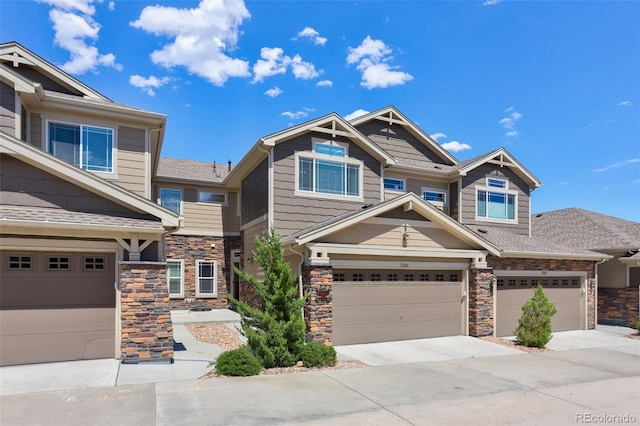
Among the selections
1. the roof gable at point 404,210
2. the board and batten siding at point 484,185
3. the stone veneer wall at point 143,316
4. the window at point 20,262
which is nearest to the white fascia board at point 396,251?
the roof gable at point 404,210

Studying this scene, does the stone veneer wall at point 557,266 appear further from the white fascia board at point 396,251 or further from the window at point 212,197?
the window at point 212,197

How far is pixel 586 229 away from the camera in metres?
20.2

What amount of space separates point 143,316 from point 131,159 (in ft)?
17.4

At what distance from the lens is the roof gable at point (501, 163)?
57.7 feet

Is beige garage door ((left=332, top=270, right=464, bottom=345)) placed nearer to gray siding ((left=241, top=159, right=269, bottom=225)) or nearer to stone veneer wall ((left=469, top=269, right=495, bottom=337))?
stone veneer wall ((left=469, top=269, right=495, bottom=337))

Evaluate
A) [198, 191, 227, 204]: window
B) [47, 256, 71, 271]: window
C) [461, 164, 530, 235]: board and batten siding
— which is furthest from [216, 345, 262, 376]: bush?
[461, 164, 530, 235]: board and batten siding

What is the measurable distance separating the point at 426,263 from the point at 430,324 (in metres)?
1.98

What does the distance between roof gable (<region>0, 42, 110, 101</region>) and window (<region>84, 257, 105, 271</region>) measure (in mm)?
5591

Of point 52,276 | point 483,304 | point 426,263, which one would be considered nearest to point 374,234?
point 426,263

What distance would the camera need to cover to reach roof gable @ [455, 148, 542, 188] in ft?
57.7

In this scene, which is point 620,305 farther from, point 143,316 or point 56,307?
point 56,307

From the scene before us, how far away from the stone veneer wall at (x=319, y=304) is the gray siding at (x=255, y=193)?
3261mm

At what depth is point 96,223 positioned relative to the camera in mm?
8953

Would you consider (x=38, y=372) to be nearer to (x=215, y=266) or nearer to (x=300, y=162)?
(x=300, y=162)
